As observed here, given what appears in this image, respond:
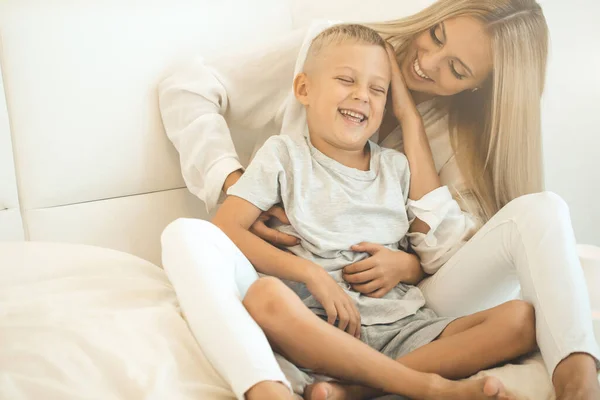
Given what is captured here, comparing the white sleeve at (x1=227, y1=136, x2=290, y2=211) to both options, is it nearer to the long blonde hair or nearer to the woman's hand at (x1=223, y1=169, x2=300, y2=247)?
the woman's hand at (x1=223, y1=169, x2=300, y2=247)

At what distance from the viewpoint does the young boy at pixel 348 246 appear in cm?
65

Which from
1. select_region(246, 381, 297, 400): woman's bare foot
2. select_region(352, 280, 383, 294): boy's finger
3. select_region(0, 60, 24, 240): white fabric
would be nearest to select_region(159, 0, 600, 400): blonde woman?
select_region(352, 280, 383, 294): boy's finger

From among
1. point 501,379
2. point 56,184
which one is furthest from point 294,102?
point 501,379

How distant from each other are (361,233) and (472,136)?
1.00 feet

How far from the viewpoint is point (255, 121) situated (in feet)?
3.55

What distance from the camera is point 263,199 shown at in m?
0.84

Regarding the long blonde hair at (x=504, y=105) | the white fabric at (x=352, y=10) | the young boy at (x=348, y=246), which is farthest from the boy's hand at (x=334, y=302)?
the white fabric at (x=352, y=10)

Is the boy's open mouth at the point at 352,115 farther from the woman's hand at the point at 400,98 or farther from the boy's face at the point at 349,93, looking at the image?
the woman's hand at the point at 400,98

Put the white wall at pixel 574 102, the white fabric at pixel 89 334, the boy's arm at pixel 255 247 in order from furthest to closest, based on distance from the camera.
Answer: the white wall at pixel 574 102 < the boy's arm at pixel 255 247 < the white fabric at pixel 89 334

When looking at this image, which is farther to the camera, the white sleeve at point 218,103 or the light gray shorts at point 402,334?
the white sleeve at point 218,103

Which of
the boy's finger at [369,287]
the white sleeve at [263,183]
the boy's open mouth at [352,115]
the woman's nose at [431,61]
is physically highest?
the woman's nose at [431,61]

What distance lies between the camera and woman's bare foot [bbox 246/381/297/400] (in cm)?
56

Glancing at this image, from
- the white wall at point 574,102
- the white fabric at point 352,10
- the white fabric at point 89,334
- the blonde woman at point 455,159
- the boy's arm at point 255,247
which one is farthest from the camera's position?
the white fabric at point 352,10

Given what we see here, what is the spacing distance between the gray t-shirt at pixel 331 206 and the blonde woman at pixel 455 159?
0.02 meters
